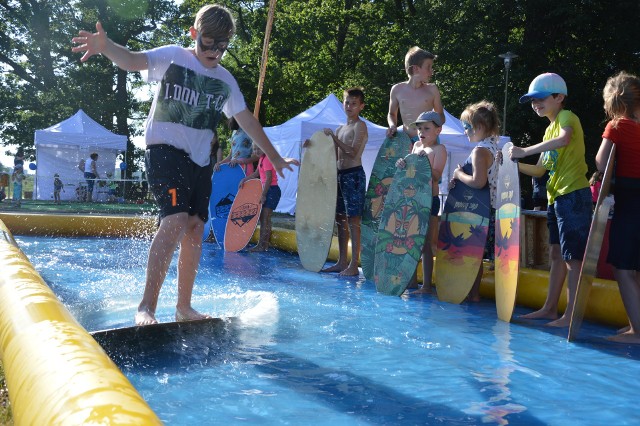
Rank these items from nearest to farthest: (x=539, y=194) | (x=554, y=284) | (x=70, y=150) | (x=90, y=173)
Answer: (x=554, y=284), (x=539, y=194), (x=90, y=173), (x=70, y=150)

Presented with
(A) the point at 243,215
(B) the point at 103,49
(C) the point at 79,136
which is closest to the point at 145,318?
(B) the point at 103,49

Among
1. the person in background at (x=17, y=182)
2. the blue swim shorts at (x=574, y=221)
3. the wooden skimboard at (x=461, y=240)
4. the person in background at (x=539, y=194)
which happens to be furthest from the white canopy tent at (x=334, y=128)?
the blue swim shorts at (x=574, y=221)

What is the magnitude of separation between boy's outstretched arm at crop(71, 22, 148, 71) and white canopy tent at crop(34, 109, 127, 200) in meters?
20.8

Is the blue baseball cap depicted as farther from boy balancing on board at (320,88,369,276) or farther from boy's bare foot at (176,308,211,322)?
boy's bare foot at (176,308,211,322)

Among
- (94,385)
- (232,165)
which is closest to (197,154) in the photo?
(94,385)

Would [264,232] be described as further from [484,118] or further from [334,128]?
[334,128]

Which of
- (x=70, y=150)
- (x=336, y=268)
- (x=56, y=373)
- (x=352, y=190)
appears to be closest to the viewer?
(x=56, y=373)

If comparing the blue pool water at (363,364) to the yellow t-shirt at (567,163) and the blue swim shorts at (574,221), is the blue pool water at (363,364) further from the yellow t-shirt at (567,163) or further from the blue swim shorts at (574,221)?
the yellow t-shirt at (567,163)

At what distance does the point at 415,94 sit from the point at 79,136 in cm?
1916

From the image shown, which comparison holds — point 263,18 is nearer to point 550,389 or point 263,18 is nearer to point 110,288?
point 110,288

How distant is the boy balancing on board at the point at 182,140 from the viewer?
3787 mm

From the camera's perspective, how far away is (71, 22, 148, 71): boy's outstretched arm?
344 centimetres

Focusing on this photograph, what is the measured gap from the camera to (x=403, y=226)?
554 centimetres

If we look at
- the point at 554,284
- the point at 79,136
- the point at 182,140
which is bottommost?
the point at 554,284
